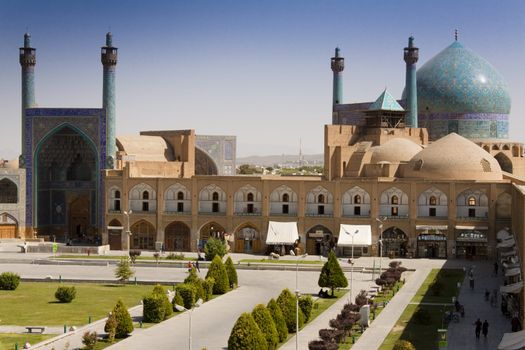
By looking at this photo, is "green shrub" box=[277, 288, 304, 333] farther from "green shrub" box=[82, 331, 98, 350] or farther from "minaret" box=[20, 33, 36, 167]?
"minaret" box=[20, 33, 36, 167]

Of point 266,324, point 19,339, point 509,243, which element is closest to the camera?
point 266,324

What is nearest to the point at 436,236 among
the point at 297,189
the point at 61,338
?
the point at 297,189

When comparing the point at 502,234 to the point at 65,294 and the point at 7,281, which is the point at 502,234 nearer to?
the point at 65,294

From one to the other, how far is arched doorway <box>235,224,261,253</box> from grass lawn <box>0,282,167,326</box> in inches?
710

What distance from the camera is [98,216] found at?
231 ft

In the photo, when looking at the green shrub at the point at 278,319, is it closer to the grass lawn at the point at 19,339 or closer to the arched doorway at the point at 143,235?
the grass lawn at the point at 19,339

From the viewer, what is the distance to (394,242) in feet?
205

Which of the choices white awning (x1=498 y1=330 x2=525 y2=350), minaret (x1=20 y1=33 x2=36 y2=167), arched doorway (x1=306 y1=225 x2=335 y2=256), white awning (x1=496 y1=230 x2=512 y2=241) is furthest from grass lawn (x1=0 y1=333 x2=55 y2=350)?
minaret (x1=20 y1=33 x2=36 y2=167)

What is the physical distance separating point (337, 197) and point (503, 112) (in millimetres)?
19096

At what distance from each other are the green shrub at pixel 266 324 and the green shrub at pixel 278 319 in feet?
4.86

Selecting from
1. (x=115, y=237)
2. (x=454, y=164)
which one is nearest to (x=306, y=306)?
(x=454, y=164)

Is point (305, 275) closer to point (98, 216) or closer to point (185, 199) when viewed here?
point (185, 199)

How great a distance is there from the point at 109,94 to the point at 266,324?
143 ft

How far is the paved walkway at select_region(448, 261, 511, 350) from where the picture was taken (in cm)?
3278
